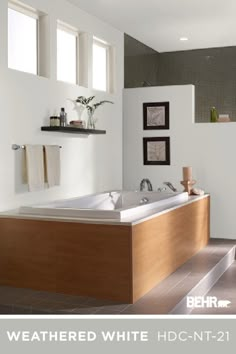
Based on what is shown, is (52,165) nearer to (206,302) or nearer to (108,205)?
(108,205)

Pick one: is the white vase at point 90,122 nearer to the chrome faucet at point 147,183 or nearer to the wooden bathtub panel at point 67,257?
the chrome faucet at point 147,183

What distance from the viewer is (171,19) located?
554 centimetres

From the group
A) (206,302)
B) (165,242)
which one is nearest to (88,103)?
(165,242)

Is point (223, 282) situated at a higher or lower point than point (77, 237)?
lower

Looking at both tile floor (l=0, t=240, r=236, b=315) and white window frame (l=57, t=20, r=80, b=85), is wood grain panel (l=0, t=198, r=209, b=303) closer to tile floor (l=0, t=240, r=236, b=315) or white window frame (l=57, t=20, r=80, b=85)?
tile floor (l=0, t=240, r=236, b=315)

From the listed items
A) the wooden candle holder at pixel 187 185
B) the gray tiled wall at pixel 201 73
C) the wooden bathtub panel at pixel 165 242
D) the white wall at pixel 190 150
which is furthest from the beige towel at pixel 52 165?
the gray tiled wall at pixel 201 73

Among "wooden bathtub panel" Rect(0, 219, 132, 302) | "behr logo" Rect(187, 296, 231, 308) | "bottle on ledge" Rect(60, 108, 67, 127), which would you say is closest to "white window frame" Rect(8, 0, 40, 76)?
"bottle on ledge" Rect(60, 108, 67, 127)

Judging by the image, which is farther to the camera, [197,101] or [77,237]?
[197,101]

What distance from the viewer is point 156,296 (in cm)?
373

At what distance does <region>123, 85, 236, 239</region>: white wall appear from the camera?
19.2ft
